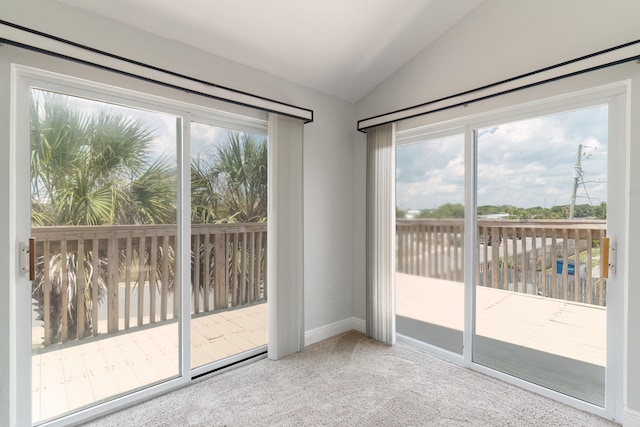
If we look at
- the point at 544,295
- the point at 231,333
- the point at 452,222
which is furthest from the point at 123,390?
the point at 544,295

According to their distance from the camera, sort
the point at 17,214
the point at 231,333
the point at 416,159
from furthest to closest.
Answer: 1. the point at 416,159
2. the point at 231,333
3. the point at 17,214

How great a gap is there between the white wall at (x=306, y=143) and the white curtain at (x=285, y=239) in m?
0.19

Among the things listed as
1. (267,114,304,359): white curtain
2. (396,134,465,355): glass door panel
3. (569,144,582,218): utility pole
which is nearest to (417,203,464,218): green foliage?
(396,134,465,355): glass door panel

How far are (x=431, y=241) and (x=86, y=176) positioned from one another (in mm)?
2743

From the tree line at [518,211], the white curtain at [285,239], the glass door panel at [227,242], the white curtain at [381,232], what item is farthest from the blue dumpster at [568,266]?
the glass door panel at [227,242]

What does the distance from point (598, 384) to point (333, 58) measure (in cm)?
308

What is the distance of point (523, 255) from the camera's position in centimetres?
236

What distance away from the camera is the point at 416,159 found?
117 inches

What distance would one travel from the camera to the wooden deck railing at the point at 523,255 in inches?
81.4

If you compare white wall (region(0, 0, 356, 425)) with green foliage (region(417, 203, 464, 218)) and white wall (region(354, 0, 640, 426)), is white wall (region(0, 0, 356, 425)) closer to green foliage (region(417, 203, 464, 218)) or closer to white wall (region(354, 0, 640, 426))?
white wall (region(354, 0, 640, 426))

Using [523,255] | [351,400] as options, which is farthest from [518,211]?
[351,400]

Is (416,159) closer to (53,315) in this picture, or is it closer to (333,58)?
(333,58)

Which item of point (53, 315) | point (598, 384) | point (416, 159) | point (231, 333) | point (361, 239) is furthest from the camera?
point (361, 239)

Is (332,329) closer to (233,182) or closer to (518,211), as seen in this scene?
(233,182)
